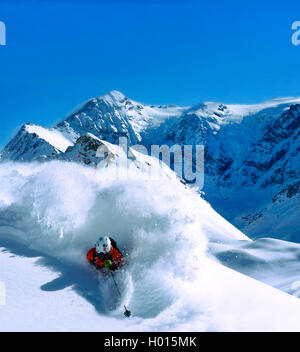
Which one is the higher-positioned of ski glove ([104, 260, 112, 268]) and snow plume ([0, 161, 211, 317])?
snow plume ([0, 161, 211, 317])

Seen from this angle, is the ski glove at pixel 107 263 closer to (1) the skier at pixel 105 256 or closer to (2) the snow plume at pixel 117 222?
(1) the skier at pixel 105 256

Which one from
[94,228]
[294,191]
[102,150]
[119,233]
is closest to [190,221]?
Result: [119,233]

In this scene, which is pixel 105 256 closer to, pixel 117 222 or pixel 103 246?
pixel 103 246

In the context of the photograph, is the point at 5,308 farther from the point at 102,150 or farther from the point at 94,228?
the point at 102,150

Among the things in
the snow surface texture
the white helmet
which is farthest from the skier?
the snow surface texture

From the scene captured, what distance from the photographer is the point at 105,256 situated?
30.9 ft

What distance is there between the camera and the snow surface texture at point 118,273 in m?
7.32

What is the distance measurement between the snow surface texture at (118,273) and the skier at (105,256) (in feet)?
1.05

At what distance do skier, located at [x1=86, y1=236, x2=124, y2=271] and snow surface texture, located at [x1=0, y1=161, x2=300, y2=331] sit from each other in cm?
32

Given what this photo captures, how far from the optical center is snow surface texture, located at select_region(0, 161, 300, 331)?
7.32 metres

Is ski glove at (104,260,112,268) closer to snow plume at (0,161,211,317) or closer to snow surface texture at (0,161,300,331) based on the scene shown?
snow surface texture at (0,161,300,331)

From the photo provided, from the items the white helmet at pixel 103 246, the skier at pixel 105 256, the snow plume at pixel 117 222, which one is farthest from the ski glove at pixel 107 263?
the snow plume at pixel 117 222
